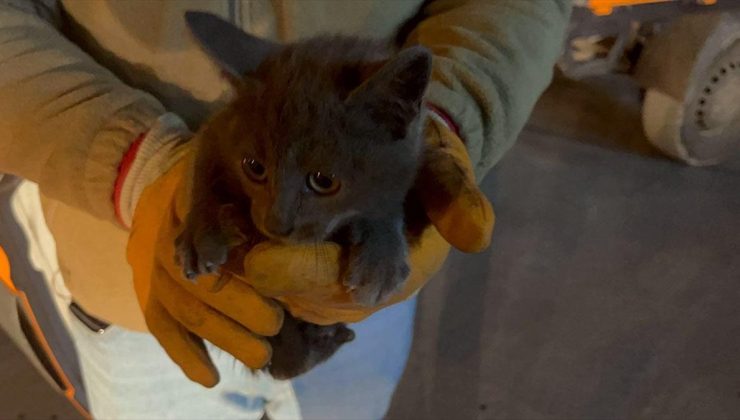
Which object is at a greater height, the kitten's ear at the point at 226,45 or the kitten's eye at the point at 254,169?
the kitten's ear at the point at 226,45

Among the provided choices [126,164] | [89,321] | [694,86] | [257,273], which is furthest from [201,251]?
[694,86]

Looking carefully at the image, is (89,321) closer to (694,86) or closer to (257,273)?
(257,273)

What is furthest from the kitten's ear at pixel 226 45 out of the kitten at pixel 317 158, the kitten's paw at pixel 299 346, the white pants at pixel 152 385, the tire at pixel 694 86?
the tire at pixel 694 86

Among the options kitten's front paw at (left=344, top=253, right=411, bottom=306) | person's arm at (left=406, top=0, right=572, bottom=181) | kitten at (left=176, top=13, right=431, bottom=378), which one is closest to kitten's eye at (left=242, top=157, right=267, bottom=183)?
kitten at (left=176, top=13, right=431, bottom=378)

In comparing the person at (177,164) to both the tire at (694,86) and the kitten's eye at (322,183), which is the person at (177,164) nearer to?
the kitten's eye at (322,183)

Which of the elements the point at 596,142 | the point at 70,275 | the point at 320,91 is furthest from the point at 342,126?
the point at 596,142

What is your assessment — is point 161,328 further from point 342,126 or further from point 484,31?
point 484,31
